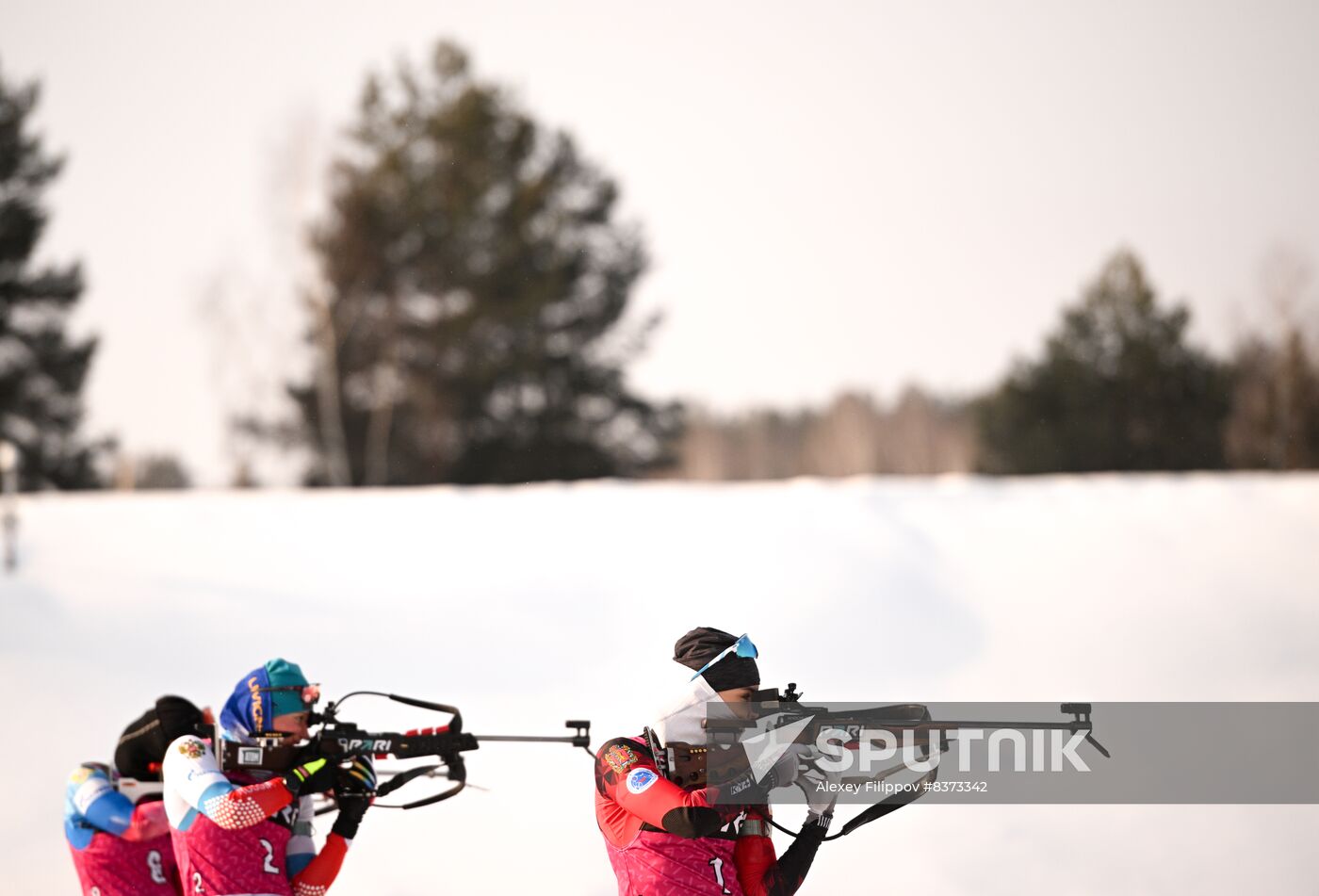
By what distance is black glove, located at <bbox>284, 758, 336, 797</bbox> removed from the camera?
4.34 meters

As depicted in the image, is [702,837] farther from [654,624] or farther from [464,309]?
[464,309]

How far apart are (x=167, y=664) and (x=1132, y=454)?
782 inches

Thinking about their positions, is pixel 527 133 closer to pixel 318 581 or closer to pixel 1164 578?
pixel 318 581

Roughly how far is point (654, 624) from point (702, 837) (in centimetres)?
745

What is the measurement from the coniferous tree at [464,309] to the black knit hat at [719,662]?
22688mm

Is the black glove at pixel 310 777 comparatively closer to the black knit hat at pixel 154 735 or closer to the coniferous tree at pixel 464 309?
the black knit hat at pixel 154 735

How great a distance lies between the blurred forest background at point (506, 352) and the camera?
2666 cm

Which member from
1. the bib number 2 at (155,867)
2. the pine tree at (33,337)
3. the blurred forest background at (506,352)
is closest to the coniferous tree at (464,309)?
the blurred forest background at (506,352)

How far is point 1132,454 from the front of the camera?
25906 mm

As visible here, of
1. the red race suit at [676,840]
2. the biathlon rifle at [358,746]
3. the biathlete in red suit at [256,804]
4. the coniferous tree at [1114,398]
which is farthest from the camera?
the coniferous tree at [1114,398]


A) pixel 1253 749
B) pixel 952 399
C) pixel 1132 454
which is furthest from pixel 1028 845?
pixel 952 399

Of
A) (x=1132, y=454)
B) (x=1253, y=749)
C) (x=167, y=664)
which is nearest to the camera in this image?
(x=1253, y=749)

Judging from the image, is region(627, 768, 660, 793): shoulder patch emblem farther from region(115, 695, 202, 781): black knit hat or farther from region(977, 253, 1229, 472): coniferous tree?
region(977, 253, 1229, 472): coniferous tree

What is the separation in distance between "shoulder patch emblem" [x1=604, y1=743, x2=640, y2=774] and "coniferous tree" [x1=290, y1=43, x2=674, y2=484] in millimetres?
22729
